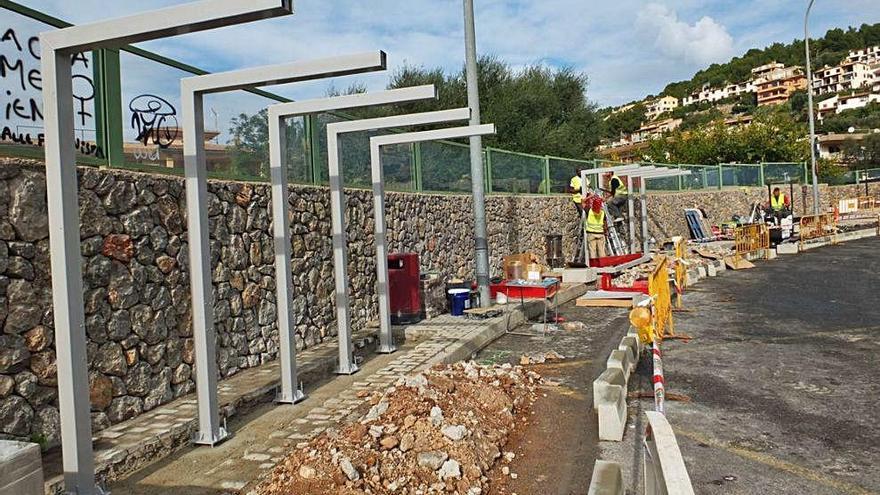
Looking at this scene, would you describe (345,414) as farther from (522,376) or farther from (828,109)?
(828,109)

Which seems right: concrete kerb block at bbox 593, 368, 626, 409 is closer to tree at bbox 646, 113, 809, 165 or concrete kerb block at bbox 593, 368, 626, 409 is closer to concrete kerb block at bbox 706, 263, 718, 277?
concrete kerb block at bbox 706, 263, 718, 277

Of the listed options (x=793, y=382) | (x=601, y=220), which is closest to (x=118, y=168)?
(x=793, y=382)

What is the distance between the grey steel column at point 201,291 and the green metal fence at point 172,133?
113 cm

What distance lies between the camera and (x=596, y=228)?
1748cm

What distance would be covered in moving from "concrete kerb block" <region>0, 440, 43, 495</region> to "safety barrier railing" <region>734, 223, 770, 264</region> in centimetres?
2033

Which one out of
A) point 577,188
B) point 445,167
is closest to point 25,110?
point 445,167

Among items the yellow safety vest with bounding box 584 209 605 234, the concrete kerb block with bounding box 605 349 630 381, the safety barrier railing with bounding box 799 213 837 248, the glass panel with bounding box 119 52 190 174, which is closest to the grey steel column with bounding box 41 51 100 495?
the glass panel with bounding box 119 52 190 174

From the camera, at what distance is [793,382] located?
7066mm

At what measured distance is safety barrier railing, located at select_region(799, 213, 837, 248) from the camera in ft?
81.9

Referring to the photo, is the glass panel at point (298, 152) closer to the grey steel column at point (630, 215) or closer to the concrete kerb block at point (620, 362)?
the concrete kerb block at point (620, 362)

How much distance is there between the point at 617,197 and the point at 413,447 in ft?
59.4

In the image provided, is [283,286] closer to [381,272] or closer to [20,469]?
[381,272]

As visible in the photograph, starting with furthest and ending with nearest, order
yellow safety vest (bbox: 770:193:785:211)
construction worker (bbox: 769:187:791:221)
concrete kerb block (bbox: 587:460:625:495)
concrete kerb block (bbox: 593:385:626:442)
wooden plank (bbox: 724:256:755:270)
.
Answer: yellow safety vest (bbox: 770:193:785:211)
construction worker (bbox: 769:187:791:221)
wooden plank (bbox: 724:256:755:270)
concrete kerb block (bbox: 593:385:626:442)
concrete kerb block (bbox: 587:460:625:495)

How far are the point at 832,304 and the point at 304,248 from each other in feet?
32.2
